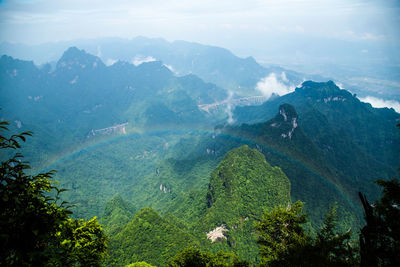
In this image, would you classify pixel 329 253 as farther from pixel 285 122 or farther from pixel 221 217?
pixel 285 122

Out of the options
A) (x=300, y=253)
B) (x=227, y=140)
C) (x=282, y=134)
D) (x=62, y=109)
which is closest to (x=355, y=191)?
(x=282, y=134)

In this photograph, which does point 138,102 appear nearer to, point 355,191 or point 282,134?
point 282,134

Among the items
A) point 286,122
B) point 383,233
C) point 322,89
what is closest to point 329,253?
point 383,233

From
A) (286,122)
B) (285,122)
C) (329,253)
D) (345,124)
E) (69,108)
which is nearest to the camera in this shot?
(329,253)

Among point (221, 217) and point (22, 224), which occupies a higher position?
point (22, 224)

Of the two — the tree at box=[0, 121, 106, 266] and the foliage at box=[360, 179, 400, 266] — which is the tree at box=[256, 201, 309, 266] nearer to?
Result: the foliage at box=[360, 179, 400, 266]

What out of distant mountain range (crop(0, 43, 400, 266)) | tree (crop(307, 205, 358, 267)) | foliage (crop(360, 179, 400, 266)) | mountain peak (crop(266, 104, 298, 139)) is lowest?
distant mountain range (crop(0, 43, 400, 266))

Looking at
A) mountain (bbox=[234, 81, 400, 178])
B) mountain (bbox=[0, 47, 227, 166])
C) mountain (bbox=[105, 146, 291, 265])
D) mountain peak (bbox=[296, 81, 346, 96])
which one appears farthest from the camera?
mountain (bbox=[0, 47, 227, 166])

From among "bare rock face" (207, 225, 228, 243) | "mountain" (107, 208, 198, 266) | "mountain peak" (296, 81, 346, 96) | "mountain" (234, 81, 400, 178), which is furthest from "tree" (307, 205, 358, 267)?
"mountain peak" (296, 81, 346, 96)
